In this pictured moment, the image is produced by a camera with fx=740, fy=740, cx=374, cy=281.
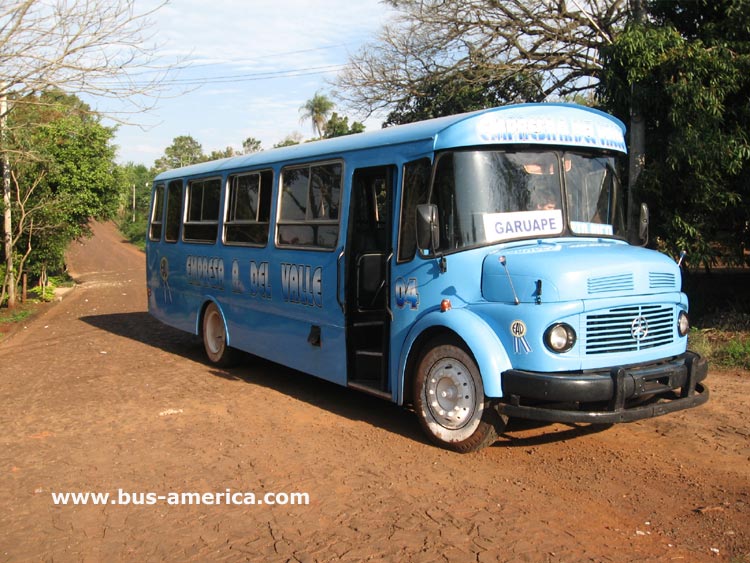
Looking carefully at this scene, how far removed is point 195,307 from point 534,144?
6.04 m

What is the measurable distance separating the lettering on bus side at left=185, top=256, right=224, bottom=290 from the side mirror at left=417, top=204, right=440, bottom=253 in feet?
14.5

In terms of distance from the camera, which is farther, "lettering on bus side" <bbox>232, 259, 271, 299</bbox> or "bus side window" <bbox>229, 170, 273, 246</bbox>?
"bus side window" <bbox>229, 170, 273, 246</bbox>

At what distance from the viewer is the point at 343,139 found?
743cm

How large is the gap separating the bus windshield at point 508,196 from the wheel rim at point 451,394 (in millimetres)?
959

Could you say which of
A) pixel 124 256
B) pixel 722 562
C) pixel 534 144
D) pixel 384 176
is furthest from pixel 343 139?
pixel 124 256

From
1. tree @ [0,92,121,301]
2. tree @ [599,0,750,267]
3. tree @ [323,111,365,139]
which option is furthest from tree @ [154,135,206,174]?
tree @ [599,0,750,267]

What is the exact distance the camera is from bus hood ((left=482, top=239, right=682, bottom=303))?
5223 millimetres

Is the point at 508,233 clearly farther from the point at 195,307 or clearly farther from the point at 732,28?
the point at 732,28

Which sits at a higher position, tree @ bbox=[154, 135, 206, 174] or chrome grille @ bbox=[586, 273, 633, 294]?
tree @ bbox=[154, 135, 206, 174]

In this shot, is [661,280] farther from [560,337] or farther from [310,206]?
[310,206]

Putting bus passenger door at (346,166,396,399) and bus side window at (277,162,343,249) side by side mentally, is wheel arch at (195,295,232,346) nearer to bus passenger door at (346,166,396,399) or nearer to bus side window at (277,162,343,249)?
bus side window at (277,162,343,249)

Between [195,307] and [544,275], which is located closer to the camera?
[544,275]

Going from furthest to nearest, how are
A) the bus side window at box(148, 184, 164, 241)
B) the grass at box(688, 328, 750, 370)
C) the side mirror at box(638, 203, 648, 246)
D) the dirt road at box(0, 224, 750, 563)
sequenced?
1. the bus side window at box(148, 184, 164, 241)
2. the grass at box(688, 328, 750, 370)
3. the side mirror at box(638, 203, 648, 246)
4. the dirt road at box(0, 224, 750, 563)

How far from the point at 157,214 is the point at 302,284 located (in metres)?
5.12
